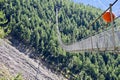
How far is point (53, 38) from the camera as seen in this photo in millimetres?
118000

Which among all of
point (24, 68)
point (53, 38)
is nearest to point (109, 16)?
point (24, 68)

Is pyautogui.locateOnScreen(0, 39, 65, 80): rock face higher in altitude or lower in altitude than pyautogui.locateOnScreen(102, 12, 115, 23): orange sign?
lower

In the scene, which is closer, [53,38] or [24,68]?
[24,68]

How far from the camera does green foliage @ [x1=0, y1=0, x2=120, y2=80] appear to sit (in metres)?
105

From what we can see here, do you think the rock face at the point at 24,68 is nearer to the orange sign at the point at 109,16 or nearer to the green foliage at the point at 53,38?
the green foliage at the point at 53,38

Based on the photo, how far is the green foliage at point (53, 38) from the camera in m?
105

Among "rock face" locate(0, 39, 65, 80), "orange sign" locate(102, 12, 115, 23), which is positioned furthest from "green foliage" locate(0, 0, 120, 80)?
"orange sign" locate(102, 12, 115, 23)

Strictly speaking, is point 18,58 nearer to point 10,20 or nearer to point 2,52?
point 2,52

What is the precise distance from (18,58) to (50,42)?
26.4 m

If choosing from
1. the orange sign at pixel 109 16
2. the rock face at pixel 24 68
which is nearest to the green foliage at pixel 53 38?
the rock face at pixel 24 68

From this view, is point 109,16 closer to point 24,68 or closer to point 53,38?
point 24,68

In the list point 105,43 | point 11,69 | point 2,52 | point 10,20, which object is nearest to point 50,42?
point 10,20

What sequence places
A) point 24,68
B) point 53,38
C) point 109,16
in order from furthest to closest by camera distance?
point 53,38, point 24,68, point 109,16

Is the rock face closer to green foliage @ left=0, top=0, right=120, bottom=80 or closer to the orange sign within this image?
green foliage @ left=0, top=0, right=120, bottom=80
